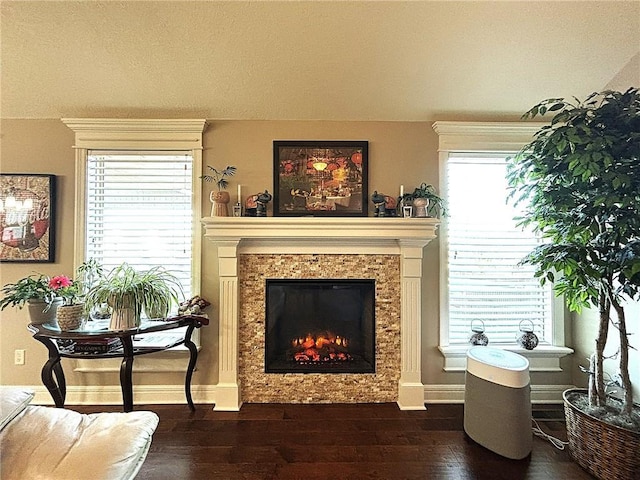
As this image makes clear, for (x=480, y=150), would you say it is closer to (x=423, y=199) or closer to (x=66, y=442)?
(x=423, y=199)

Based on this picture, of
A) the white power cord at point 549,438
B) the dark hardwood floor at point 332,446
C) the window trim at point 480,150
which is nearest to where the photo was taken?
the dark hardwood floor at point 332,446

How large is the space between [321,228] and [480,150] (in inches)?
59.3

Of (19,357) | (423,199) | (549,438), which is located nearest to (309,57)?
(423,199)

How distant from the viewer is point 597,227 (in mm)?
1793

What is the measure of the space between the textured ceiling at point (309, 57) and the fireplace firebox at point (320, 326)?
1417 mm

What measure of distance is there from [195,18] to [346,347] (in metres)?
2.61

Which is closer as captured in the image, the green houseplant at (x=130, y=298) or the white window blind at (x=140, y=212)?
the green houseplant at (x=130, y=298)

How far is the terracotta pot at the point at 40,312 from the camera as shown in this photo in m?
2.22

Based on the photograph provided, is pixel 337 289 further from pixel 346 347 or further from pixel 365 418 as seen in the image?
pixel 365 418

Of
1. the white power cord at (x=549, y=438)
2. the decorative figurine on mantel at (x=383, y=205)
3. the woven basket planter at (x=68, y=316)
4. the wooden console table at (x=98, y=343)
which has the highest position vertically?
the decorative figurine on mantel at (x=383, y=205)

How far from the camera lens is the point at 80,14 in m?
2.01

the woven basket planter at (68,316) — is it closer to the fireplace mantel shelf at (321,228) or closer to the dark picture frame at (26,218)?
the dark picture frame at (26,218)

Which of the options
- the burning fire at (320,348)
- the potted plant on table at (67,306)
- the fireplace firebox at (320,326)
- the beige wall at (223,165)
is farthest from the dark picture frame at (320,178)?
Result: the potted plant on table at (67,306)

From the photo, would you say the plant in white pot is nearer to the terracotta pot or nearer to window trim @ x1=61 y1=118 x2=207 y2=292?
the terracotta pot
